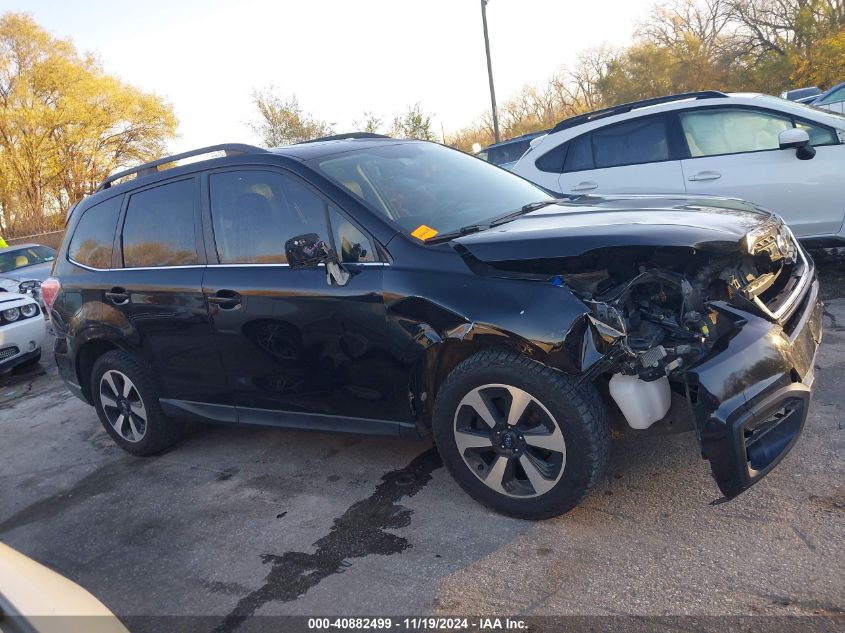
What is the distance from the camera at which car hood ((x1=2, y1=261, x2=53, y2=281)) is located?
43.6 feet

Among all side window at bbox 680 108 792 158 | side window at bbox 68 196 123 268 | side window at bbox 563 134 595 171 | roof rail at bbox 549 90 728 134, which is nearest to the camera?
side window at bbox 68 196 123 268

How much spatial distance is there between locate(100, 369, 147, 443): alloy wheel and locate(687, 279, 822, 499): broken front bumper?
11.4 ft

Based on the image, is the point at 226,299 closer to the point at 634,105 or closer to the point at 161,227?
the point at 161,227

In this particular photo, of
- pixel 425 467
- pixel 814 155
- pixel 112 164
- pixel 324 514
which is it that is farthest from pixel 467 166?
pixel 112 164

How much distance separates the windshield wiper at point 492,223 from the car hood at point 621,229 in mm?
70

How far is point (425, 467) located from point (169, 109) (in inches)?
1498

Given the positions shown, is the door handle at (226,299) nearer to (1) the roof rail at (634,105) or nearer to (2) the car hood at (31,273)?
(1) the roof rail at (634,105)

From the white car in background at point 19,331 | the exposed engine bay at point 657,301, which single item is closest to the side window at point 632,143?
the exposed engine bay at point 657,301

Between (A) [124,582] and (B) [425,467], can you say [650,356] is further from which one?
(A) [124,582]

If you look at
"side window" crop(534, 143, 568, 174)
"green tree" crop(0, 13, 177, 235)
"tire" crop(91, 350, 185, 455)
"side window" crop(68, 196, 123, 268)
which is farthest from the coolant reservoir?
"green tree" crop(0, 13, 177, 235)

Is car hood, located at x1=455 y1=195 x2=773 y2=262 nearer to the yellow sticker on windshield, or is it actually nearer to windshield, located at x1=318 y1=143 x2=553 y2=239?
the yellow sticker on windshield

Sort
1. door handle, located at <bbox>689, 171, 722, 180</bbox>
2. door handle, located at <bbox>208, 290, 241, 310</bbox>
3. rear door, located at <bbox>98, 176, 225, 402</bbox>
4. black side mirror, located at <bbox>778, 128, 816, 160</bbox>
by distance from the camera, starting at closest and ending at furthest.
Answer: door handle, located at <bbox>208, 290, 241, 310</bbox>
rear door, located at <bbox>98, 176, 225, 402</bbox>
black side mirror, located at <bbox>778, 128, 816, 160</bbox>
door handle, located at <bbox>689, 171, 722, 180</bbox>

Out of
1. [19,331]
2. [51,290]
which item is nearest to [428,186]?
[51,290]

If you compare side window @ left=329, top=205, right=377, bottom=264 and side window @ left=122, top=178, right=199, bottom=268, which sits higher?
side window @ left=122, top=178, right=199, bottom=268
